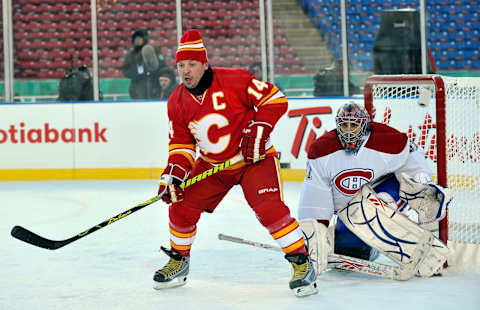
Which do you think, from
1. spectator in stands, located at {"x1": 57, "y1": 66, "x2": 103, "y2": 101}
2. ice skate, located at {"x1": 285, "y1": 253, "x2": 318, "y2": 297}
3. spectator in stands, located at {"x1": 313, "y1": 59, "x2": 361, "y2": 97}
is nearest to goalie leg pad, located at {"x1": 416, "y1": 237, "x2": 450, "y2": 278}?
ice skate, located at {"x1": 285, "y1": 253, "x2": 318, "y2": 297}

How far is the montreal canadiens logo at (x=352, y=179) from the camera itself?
3414 millimetres

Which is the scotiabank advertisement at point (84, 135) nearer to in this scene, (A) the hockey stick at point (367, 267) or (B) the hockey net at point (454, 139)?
(B) the hockey net at point (454, 139)

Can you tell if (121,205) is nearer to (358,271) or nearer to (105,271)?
(105,271)

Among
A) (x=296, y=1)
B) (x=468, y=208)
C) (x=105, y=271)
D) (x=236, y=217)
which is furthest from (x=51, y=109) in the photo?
(x=468, y=208)

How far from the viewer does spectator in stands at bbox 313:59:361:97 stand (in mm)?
7434

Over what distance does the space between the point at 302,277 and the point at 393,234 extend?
464 millimetres

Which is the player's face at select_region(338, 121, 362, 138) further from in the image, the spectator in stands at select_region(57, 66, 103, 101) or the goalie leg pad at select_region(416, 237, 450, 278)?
the spectator in stands at select_region(57, 66, 103, 101)

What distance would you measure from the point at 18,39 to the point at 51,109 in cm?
84

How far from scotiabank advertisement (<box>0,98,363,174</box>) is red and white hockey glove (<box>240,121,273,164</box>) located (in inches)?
174

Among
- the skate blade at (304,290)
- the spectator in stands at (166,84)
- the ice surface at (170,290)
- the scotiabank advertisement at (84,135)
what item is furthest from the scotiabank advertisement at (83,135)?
the skate blade at (304,290)

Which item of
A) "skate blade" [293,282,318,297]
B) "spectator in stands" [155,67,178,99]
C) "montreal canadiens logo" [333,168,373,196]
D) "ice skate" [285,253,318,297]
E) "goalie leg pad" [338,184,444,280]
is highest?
"spectator in stands" [155,67,178,99]

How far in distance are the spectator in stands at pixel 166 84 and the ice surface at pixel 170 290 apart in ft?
7.84

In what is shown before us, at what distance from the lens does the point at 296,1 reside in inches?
303

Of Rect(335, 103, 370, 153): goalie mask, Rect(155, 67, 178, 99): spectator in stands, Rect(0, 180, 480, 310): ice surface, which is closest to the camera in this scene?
Rect(0, 180, 480, 310): ice surface
